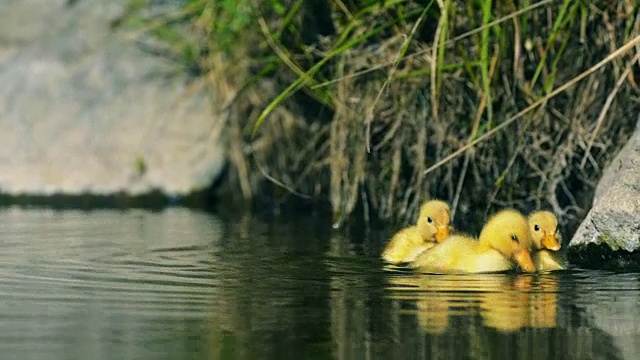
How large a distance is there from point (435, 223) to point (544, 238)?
26.2 inches

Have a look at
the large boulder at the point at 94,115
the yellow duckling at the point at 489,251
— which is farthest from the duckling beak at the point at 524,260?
the large boulder at the point at 94,115

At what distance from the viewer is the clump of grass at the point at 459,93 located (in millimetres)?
8695

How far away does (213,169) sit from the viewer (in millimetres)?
11836

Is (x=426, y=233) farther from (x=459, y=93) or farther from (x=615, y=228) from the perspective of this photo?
(x=459, y=93)

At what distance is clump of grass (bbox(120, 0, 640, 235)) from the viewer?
28.5 feet

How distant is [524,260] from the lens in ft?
24.7

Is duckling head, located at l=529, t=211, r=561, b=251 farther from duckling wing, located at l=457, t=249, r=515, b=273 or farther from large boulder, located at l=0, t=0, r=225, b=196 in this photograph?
large boulder, located at l=0, t=0, r=225, b=196

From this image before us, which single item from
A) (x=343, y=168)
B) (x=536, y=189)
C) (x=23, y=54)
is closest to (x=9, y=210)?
(x=23, y=54)

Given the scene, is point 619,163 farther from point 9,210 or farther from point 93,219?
point 9,210

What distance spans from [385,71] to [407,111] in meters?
0.27

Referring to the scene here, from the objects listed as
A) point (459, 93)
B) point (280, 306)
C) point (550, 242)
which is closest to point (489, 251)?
point (550, 242)

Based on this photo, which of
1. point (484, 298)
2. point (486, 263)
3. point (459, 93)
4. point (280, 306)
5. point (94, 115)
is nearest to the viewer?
point (280, 306)

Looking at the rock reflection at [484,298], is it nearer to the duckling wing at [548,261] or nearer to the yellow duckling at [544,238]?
the duckling wing at [548,261]

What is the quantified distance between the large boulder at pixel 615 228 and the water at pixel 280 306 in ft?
1.23
